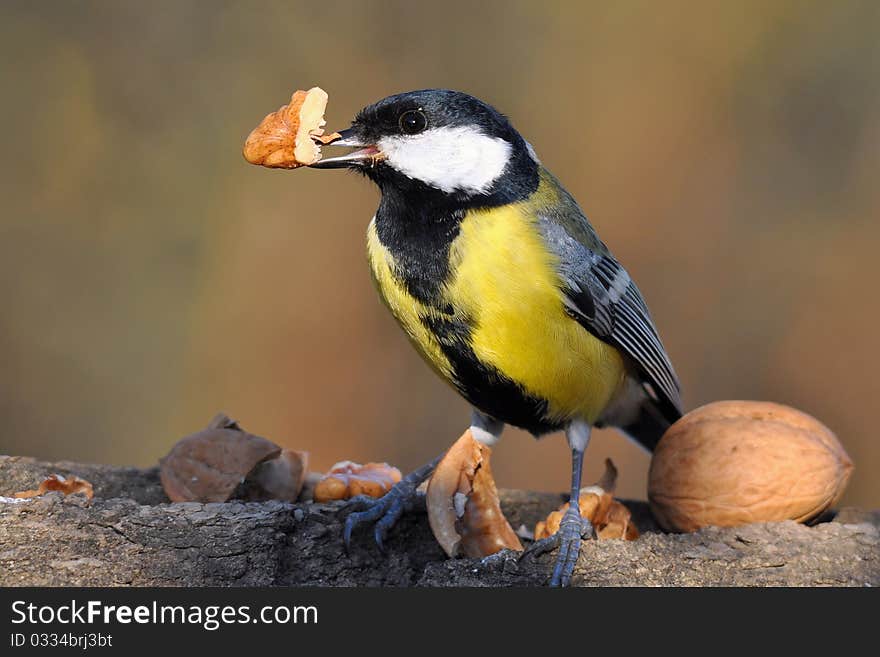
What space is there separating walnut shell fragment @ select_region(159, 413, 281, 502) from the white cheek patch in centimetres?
80

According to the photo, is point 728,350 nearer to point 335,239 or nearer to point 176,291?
point 335,239

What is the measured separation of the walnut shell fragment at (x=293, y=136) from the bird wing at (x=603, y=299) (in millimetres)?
552

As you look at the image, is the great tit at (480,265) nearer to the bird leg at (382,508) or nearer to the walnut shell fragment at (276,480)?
the bird leg at (382,508)

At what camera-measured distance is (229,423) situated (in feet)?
9.28

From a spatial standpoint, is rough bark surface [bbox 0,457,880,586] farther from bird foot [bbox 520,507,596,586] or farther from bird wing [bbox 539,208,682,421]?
bird wing [bbox 539,208,682,421]

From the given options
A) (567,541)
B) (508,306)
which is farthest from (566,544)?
(508,306)

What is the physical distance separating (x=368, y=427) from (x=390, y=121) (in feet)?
7.96

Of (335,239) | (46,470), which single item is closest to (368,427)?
(335,239)

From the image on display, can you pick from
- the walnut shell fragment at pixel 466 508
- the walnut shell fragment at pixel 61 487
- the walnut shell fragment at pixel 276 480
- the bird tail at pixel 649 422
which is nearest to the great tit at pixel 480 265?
the walnut shell fragment at pixel 466 508

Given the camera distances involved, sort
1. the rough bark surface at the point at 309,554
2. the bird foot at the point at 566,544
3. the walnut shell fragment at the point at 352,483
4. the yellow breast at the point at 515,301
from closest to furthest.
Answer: the rough bark surface at the point at 309,554, the bird foot at the point at 566,544, the yellow breast at the point at 515,301, the walnut shell fragment at the point at 352,483

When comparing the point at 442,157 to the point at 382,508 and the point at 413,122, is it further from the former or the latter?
the point at 382,508

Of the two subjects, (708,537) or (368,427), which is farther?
(368,427)

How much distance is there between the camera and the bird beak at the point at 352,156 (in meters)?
2.40

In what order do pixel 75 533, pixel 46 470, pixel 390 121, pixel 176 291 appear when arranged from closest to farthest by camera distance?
pixel 75 533, pixel 390 121, pixel 46 470, pixel 176 291
